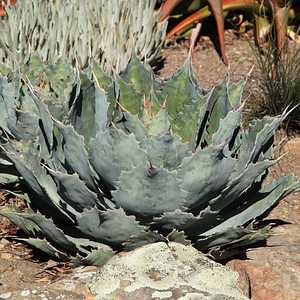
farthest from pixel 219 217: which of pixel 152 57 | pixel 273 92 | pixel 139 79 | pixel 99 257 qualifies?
pixel 152 57

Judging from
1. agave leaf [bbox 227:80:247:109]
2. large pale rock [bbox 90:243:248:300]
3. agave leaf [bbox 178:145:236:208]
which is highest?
agave leaf [bbox 227:80:247:109]

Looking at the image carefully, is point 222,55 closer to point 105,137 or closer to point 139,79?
point 139,79

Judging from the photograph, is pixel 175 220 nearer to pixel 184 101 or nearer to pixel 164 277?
pixel 164 277

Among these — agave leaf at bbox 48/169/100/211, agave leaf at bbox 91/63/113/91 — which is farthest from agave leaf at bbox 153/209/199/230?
agave leaf at bbox 91/63/113/91

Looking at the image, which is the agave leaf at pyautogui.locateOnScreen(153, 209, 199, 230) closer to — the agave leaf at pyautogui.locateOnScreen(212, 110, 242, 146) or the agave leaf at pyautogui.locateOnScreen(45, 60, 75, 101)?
the agave leaf at pyautogui.locateOnScreen(212, 110, 242, 146)

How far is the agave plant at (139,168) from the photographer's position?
275cm

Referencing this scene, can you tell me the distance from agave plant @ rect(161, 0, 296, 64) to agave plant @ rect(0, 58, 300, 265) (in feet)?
5.36

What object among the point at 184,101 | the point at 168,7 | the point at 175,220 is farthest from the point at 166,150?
the point at 168,7

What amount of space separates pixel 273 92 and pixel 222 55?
81 cm

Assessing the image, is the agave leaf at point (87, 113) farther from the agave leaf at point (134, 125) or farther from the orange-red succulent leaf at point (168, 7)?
the orange-red succulent leaf at point (168, 7)

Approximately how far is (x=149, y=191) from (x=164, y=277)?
1.01 feet

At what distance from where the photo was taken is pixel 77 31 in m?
4.40

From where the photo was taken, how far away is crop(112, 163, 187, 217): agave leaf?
105 inches

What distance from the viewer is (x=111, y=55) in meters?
4.39
